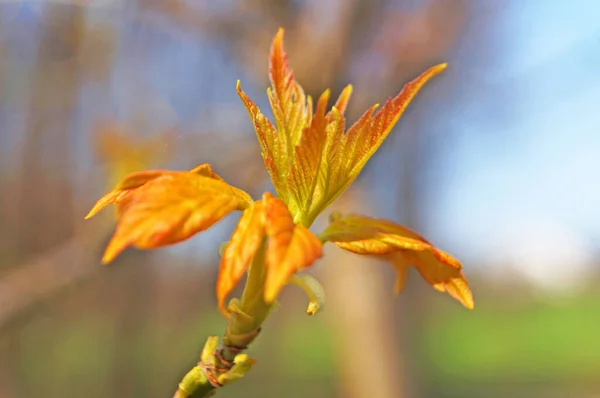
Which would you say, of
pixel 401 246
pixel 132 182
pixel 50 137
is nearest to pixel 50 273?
pixel 132 182

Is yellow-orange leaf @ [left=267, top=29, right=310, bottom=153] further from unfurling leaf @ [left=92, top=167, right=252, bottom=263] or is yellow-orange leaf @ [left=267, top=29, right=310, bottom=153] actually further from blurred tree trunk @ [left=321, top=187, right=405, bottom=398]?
blurred tree trunk @ [left=321, top=187, right=405, bottom=398]

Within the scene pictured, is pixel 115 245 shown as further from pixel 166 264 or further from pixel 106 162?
pixel 166 264

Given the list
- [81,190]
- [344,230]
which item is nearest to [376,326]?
[344,230]

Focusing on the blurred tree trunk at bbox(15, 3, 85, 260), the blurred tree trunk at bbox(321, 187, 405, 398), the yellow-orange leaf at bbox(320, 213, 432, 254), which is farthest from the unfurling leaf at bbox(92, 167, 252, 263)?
the blurred tree trunk at bbox(15, 3, 85, 260)

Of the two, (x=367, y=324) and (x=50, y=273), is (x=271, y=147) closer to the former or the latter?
(x=50, y=273)

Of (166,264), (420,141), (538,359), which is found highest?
(420,141)
